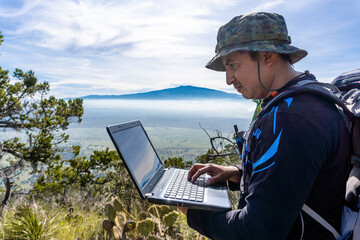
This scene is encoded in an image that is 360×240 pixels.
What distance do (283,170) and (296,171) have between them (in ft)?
0.14

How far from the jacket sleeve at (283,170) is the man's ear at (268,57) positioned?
40 cm

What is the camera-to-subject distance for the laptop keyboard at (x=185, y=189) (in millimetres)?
1284

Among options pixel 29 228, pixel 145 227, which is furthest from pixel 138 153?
pixel 29 228

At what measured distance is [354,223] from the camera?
90 cm

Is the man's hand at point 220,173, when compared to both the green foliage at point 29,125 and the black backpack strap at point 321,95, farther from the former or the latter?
the green foliage at point 29,125

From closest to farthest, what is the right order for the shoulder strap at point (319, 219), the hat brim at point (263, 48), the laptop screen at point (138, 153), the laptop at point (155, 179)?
1. the shoulder strap at point (319, 219)
2. the hat brim at point (263, 48)
3. the laptop at point (155, 179)
4. the laptop screen at point (138, 153)

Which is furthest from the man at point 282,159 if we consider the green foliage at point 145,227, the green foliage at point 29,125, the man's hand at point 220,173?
the green foliage at point 29,125

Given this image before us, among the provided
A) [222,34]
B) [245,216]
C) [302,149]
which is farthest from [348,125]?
[222,34]

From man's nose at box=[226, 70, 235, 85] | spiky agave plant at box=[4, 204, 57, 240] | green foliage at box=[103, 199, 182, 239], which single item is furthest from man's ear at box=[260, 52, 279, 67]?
spiky agave plant at box=[4, 204, 57, 240]

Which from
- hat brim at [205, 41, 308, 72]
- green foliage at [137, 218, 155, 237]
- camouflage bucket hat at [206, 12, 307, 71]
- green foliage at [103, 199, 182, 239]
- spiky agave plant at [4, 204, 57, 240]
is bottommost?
spiky agave plant at [4, 204, 57, 240]

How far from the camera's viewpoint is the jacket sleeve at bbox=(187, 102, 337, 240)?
31.6 inches

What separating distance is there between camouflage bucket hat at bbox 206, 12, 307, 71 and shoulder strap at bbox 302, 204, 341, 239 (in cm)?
70

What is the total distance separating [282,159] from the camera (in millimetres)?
806

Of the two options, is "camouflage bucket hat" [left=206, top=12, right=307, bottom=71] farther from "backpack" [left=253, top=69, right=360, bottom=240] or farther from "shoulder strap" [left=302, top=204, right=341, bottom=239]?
"shoulder strap" [left=302, top=204, right=341, bottom=239]
